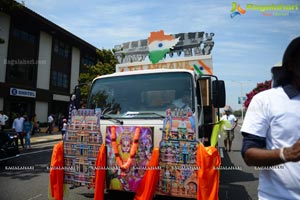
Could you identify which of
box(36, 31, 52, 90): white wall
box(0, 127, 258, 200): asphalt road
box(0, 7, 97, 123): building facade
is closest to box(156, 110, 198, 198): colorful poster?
box(0, 127, 258, 200): asphalt road

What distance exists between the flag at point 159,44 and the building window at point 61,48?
22241 mm

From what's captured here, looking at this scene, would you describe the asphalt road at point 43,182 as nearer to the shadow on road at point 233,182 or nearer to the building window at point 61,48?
the shadow on road at point 233,182

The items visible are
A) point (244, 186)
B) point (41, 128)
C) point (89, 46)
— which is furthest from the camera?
point (89, 46)

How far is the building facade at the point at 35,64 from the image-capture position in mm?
19544

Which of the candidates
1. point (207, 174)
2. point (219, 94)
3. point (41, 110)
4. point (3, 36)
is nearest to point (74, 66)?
point (41, 110)

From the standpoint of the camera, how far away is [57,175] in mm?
3609

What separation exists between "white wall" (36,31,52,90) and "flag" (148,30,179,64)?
20107mm

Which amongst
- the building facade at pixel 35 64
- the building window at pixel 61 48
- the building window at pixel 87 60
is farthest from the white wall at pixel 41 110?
the building window at pixel 87 60

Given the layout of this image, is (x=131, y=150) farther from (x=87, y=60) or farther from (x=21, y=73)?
(x=87, y=60)

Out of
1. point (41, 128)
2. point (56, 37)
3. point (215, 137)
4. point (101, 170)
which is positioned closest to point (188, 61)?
point (215, 137)

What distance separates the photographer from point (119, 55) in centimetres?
604

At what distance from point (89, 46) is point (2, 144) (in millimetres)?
23607

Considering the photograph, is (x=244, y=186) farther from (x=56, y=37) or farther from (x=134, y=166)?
(x=56, y=37)

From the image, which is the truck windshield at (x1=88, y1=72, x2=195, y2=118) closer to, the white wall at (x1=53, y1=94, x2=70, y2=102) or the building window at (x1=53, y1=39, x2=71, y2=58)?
the white wall at (x1=53, y1=94, x2=70, y2=102)
